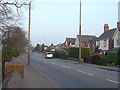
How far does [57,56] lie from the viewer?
5509 cm

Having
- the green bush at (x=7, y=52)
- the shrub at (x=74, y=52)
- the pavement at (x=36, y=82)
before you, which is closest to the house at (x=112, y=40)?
the shrub at (x=74, y=52)

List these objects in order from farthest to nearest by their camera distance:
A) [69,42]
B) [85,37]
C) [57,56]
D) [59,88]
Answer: [69,42] < [85,37] < [57,56] < [59,88]

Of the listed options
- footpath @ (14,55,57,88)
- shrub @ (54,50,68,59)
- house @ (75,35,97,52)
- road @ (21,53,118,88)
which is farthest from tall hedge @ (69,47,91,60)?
footpath @ (14,55,57,88)

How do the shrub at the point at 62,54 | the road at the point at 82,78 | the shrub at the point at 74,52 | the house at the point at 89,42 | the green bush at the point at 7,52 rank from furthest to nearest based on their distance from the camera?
the house at the point at 89,42
the shrub at the point at 62,54
the shrub at the point at 74,52
the green bush at the point at 7,52
the road at the point at 82,78

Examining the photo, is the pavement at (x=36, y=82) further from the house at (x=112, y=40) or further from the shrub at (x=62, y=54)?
the shrub at (x=62, y=54)

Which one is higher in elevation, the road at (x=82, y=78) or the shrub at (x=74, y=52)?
the shrub at (x=74, y=52)

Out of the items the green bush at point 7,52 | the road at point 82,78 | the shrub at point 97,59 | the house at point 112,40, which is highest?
the house at point 112,40

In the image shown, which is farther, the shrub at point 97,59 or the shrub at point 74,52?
the shrub at point 74,52

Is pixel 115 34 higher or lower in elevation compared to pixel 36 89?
higher

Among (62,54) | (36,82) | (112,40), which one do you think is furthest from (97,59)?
(62,54)

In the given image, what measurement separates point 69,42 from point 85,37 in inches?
920

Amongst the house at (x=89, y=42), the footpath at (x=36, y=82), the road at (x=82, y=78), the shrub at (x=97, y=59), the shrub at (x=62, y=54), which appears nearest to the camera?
the footpath at (x=36, y=82)

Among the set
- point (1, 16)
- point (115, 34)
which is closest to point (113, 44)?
point (115, 34)

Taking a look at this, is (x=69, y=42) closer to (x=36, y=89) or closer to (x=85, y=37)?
(x=85, y=37)
